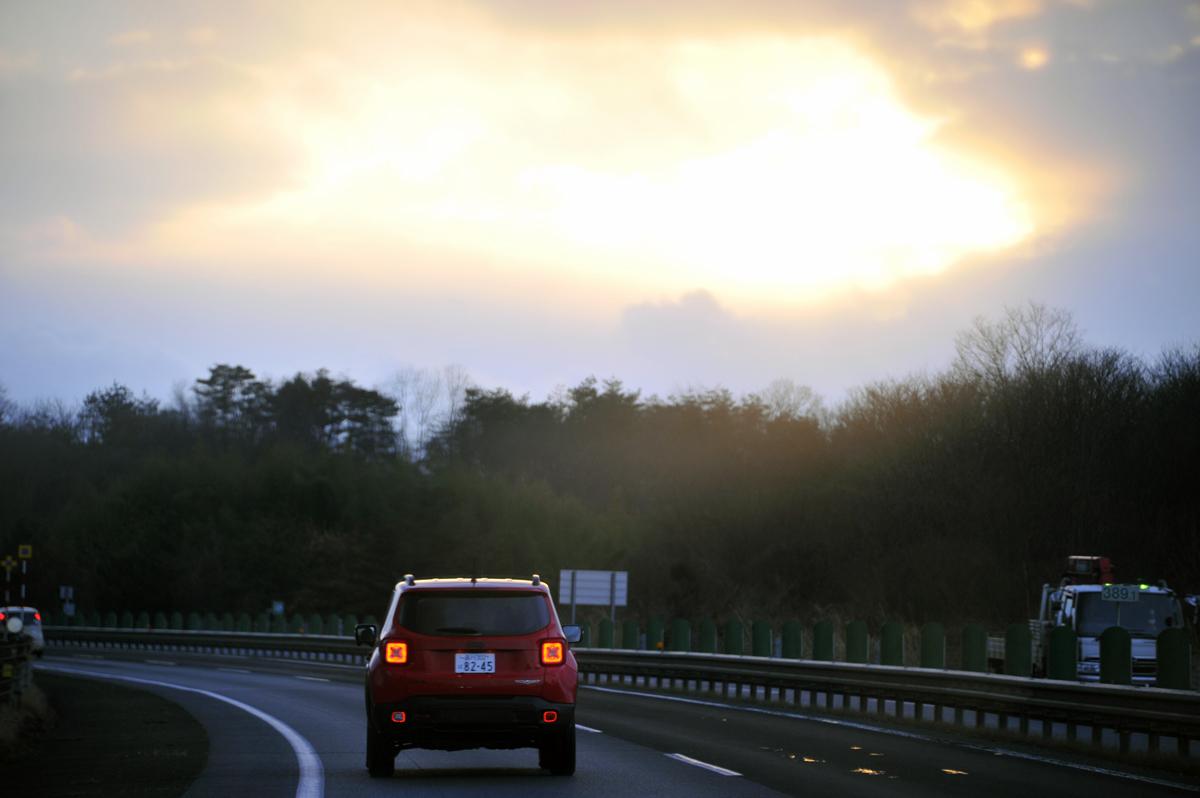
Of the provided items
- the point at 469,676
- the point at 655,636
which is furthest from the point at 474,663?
the point at 655,636

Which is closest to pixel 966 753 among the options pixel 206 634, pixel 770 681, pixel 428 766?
pixel 428 766

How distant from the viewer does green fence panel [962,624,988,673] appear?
2036cm

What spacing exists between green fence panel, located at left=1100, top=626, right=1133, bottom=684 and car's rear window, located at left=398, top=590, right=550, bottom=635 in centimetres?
760

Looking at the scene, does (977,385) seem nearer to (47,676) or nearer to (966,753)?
(47,676)

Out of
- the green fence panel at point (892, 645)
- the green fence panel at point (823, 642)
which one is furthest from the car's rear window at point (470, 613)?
the green fence panel at point (823, 642)

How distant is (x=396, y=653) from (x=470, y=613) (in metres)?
0.71

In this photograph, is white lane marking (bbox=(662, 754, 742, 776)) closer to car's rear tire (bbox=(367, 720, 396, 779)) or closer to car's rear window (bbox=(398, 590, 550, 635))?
car's rear window (bbox=(398, 590, 550, 635))

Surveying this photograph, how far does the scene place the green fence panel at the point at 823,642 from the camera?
2581cm

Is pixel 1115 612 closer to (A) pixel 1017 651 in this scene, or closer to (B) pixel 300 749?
(A) pixel 1017 651

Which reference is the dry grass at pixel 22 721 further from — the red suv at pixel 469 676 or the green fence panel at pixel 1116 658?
the green fence panel at pixel 1116 658

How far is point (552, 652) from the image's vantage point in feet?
42.8

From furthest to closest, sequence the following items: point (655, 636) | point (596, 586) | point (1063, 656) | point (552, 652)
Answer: point (596, 586) < point (655, 636) < point (1063, 656) < point (552, 652)

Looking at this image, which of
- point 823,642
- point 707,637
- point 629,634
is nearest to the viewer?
point 823,642

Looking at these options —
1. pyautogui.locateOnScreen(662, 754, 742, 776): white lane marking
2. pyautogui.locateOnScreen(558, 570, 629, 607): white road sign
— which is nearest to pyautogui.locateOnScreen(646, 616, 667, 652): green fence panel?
pyautogui.locateOnScreen(558, 570, 629, 607): white road sign
